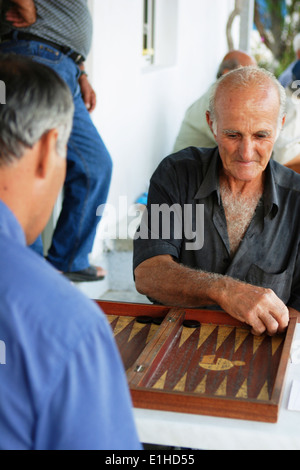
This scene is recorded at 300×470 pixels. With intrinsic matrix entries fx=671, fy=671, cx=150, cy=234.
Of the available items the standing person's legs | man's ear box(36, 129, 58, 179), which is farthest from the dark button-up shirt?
man's ear box(36, 129, 58, 179)

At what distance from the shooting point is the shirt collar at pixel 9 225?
107cm

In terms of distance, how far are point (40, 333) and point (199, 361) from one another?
2.42 feet

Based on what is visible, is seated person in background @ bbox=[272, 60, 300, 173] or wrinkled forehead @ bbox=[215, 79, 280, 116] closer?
wrinkled forehead @ bbox=[215, 79, 280, 116]

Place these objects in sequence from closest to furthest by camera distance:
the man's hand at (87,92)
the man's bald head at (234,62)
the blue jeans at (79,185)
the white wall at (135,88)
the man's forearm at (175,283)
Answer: the man's forearm at (175,283) < the blue jeans at (79,185) < the man's hand at (87,92) < the white wall at (135,88) < the man's bald head at (234,62)

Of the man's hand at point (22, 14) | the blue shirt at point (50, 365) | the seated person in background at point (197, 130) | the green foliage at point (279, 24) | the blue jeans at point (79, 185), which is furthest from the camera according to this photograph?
the green foliage at point (279, 24)

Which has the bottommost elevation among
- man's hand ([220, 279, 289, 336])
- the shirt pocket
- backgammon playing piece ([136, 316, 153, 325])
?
the shirt pocket

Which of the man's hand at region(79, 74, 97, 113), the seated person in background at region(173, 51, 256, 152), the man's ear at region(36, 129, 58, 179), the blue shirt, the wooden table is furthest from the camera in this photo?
the seated person in background at region(173, 51, 256, 152)

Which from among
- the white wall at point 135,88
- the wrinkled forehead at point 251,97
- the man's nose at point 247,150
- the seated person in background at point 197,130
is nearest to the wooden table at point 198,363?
the man's nose at point 247,150

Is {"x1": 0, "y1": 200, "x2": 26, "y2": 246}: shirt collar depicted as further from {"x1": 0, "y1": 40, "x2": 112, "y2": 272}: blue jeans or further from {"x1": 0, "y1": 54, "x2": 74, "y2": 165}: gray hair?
{"x1": 0, "y1": 40, "x2": 112, "y2": 272}: blue jeans

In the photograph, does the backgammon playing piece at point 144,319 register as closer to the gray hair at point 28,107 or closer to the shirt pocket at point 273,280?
the shirt pocket at point 273,280

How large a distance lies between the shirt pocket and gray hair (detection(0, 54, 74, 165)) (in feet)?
4.70

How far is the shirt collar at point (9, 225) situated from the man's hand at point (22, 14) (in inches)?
90.6

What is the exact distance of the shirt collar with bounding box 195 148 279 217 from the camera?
2436mm

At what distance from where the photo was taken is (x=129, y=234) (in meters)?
4.99
